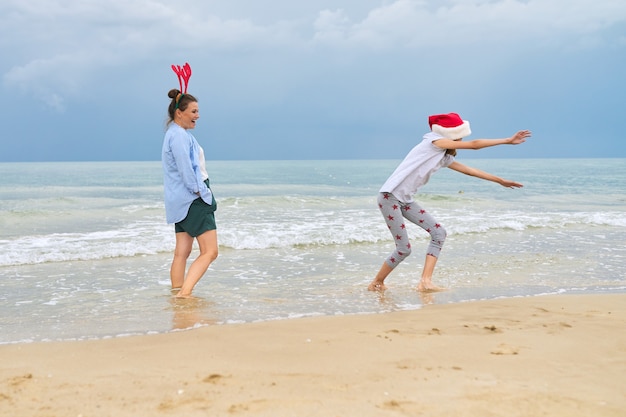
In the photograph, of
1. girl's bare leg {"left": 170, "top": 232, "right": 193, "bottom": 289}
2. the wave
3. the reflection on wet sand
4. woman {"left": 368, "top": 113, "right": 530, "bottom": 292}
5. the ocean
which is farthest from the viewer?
the wave

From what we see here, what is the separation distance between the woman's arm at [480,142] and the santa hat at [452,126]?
89 millimetres

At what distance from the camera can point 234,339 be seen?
13.9ft

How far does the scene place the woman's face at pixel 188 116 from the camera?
5.80 m

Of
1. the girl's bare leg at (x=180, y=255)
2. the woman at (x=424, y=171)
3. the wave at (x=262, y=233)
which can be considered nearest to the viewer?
the woman at (x=424, y=171)

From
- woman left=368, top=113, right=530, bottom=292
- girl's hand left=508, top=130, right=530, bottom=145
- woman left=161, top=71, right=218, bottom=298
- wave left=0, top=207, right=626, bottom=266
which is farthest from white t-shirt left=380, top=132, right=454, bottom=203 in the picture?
wave left=0, top=207, right=626, bottom=266

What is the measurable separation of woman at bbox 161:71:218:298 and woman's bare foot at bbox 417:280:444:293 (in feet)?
7.21

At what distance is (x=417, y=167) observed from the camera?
20.2ft

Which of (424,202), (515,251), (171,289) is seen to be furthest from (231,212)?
(171,289)

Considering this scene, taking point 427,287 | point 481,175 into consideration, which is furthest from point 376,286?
point 481,175

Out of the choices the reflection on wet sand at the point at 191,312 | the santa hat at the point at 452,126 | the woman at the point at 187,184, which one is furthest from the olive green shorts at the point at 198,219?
the santa hat at the point at 452,126

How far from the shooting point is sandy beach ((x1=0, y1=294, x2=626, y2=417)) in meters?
2.82

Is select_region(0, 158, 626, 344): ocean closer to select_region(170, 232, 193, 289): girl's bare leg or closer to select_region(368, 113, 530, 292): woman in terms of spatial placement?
select_region(170, 232, 193, 289): girl's bare leg

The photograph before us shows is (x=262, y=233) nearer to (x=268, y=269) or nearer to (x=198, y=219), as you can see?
(x=268, y=269)

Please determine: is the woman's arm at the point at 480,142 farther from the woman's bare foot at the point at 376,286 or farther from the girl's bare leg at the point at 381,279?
the woman's bare foot at the point at 376,286
